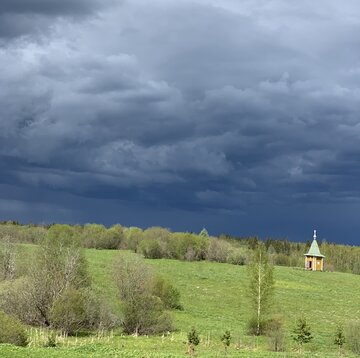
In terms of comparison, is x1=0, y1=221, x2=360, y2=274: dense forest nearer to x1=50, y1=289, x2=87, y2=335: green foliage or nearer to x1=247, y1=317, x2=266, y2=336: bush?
x1=247, y1=317, x2=266, y2=336: bush

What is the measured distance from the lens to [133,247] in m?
141

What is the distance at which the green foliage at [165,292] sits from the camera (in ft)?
221

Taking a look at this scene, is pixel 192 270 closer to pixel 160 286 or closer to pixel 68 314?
pixel 160 286

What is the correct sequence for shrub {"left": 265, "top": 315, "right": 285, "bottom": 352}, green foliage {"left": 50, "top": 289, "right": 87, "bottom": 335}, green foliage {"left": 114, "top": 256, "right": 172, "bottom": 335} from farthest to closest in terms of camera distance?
green foliage {"left": 114, "top": 256, "right": 172, "bottom": 335}
green foliage {"left": 50, "top": 289, "right": 87, "bottom": 335}
shrub {"left": 265, "top": 315, "right": 285, "bottom": 352}

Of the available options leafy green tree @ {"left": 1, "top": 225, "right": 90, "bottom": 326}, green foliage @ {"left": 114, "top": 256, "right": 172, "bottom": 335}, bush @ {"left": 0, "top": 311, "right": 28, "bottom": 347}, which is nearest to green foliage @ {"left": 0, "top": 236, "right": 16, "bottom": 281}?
leafy green tree @ {"left": 1, "top": 225, "right": 90, "bottom": 326}

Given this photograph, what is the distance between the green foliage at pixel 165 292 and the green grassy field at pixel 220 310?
4.75 feet

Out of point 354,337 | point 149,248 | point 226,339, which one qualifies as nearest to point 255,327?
point 354,337

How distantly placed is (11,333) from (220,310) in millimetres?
38627

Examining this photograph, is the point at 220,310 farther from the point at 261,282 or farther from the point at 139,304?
the point at 139,304

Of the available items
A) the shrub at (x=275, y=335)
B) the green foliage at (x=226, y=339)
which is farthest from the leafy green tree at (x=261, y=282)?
the green foliage at (x=226, y=339)

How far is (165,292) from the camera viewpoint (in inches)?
2712

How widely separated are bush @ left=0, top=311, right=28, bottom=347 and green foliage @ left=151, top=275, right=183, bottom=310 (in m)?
26.2

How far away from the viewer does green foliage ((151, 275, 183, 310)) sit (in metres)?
67.4

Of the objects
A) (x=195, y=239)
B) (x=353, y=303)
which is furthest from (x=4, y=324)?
(x=195, y=239)
